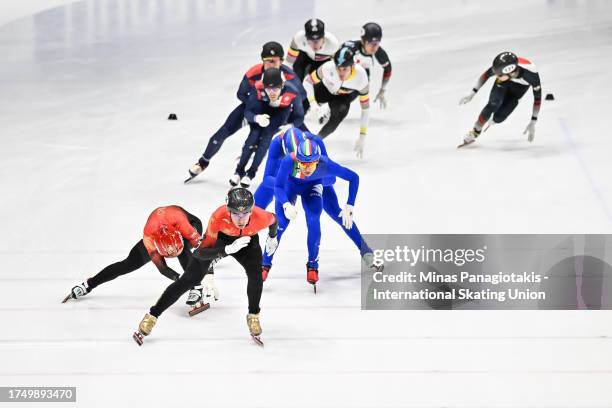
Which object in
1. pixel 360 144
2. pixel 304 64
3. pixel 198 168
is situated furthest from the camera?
pixel 304 64

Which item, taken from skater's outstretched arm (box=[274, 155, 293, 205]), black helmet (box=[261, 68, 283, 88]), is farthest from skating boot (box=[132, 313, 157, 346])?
black helmet (box=[261, 68, 283, 88])

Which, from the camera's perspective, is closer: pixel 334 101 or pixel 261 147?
pixel 261 147

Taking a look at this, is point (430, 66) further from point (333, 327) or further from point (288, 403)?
point (288, 403)

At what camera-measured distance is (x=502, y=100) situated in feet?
39.7

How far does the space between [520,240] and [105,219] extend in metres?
3.87

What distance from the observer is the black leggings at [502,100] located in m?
12.1

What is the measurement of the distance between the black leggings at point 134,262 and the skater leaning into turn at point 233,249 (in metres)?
0.22

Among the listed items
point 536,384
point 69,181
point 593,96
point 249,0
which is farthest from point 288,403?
point 249,0

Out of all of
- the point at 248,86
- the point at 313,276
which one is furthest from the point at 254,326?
the point at 248,86
